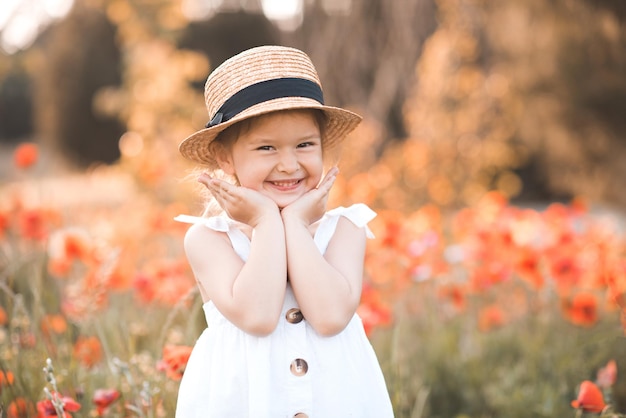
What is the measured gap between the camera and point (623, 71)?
5254mm

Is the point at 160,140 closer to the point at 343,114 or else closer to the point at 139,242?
the point at 139,242

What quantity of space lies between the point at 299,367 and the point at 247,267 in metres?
0.28

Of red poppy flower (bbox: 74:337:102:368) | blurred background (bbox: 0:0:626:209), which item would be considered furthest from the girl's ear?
blurred background (bbox: 0:0:626:209)

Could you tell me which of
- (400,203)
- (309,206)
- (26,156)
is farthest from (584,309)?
(400,203)

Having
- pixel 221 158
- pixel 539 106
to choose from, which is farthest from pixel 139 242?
pixel 539 106

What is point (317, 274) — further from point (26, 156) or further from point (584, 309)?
point (26, 156)

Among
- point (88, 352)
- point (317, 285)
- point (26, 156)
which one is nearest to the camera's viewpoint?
point (317, 285)

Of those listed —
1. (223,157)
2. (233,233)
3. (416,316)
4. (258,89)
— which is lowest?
(416,316)

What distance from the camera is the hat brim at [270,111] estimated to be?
1851 millimetres

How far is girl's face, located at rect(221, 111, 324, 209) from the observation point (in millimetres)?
1900

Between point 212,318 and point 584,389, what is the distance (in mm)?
1075

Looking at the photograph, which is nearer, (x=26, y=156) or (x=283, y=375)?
(x=283, y=375)

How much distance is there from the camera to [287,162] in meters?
1.89

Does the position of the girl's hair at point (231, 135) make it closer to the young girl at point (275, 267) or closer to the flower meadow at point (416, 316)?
the young girl at point (275, 267)
